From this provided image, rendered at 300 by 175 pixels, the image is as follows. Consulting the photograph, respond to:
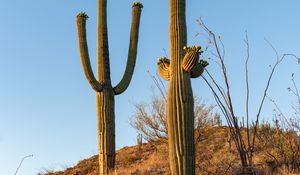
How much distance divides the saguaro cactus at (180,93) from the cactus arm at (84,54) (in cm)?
424

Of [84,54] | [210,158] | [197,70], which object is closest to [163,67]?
[197,70]

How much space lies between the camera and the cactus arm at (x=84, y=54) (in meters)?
12.0

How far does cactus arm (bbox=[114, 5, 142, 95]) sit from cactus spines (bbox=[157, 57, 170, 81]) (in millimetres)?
4025

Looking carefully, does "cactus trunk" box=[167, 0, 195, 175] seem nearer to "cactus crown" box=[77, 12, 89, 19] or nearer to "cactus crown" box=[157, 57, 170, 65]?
"cactus crown" box=[157, 57, 170, 65]

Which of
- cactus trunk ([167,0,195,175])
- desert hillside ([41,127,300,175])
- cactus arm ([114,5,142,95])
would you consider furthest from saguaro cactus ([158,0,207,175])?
cactus arm ([114,5,142,95])

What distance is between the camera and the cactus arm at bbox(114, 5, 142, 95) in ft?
40.9

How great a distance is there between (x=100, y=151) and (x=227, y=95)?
5.03 meters

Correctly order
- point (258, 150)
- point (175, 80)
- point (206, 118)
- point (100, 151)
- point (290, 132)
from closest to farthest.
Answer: point (175, 80), point (290, 132), point (100, 151), point (258, 150), point (206, 118)

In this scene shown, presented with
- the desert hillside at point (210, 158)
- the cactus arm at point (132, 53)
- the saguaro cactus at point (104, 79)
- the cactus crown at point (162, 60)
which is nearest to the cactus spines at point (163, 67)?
the cactus crown at point (162, 60)

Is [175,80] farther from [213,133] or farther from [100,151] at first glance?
[213,133]

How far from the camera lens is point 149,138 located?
18.5 meters

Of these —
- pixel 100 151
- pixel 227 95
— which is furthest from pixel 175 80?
pixel 100 151

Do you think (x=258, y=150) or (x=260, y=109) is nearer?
(x=260, y=109)

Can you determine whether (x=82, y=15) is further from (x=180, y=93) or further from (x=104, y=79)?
(x=180, y=93)
